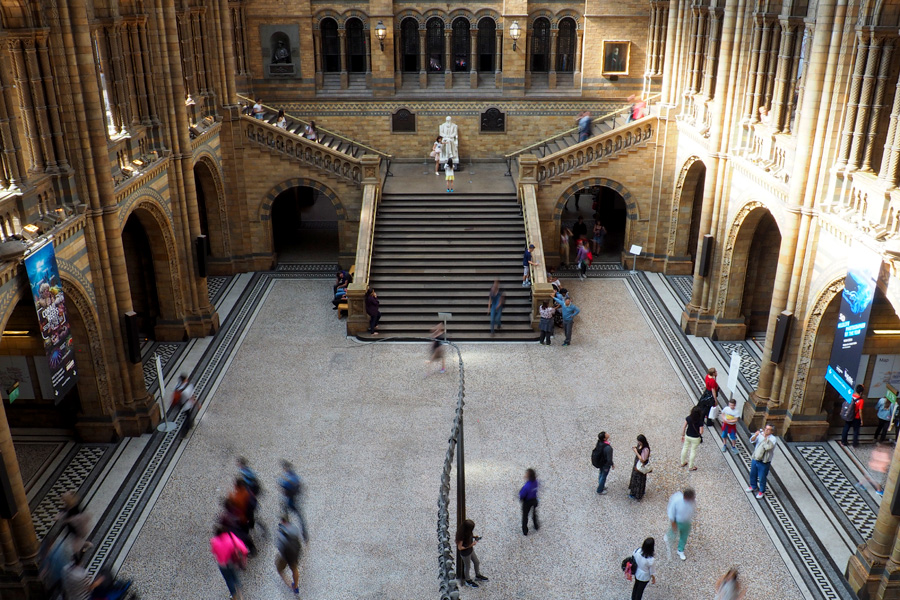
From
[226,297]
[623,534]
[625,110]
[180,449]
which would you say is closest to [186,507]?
[180,449]

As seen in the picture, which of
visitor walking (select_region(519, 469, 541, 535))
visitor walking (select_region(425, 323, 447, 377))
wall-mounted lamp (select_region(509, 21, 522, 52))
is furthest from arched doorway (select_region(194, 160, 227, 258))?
visitor walking (select_region(519, 469, 541, 535))

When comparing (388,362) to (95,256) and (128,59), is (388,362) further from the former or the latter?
(128,59)

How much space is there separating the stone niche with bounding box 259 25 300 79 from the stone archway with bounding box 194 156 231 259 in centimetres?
533

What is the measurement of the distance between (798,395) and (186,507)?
1184cm

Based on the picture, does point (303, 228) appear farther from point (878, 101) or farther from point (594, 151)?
point (878, 101)

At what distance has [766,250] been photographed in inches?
810

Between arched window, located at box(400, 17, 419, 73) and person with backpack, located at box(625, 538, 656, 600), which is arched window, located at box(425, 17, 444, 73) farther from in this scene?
person with backpack, located at box(625, 538, 656, 600)

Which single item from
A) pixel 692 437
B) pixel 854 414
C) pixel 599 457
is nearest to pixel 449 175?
pixel 692 437

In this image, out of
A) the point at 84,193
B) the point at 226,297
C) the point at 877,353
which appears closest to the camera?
the point at 84,193

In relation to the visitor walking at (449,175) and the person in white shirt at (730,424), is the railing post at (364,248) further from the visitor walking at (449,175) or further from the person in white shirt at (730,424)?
the person in white shirt at (730,424)

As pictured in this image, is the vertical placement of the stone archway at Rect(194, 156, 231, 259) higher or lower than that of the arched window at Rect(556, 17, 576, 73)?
lower

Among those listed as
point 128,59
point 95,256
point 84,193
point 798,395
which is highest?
point 128,59

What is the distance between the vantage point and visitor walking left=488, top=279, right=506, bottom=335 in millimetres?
20656

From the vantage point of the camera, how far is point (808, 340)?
15773 millimetres
